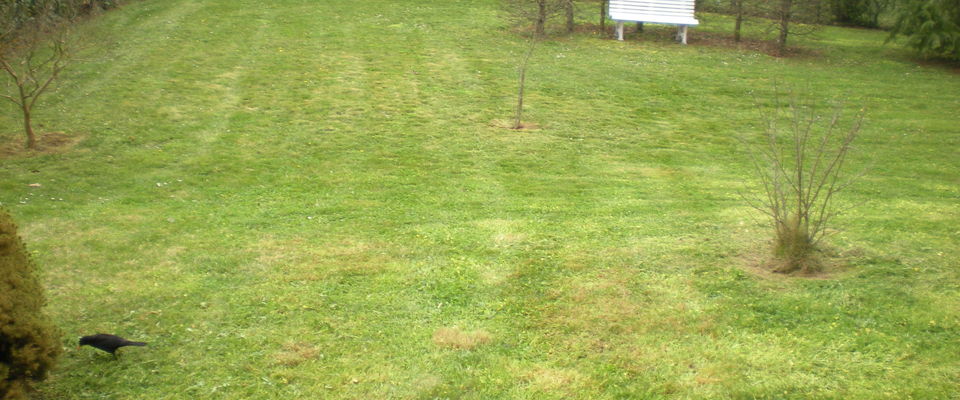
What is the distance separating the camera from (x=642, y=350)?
5.85 metres

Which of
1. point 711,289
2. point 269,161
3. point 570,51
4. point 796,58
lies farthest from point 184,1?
point 711,289

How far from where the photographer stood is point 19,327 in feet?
15.5

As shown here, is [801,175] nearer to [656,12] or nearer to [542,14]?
[542,14]

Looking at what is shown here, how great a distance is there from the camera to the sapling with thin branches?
7.31 m

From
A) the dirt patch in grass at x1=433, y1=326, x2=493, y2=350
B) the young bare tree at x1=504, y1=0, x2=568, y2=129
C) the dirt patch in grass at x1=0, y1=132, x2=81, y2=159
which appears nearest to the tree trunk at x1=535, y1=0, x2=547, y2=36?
the young bare tree at x1=504, y1=0, x2=568, y2=129

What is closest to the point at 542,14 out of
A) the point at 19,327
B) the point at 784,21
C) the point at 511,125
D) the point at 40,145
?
the point at 511,125

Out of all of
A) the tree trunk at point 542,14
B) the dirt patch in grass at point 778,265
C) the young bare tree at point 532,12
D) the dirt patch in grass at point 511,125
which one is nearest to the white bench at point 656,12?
the young bare tree at point 532,12

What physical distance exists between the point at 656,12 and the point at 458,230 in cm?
1378

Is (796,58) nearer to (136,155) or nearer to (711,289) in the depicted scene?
(711,289)

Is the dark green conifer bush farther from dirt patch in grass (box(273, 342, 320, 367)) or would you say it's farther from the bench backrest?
the bench backrest

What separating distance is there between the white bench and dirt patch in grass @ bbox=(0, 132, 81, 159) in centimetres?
1390

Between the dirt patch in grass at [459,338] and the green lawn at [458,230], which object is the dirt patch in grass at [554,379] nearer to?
the green lawn at [458,230]

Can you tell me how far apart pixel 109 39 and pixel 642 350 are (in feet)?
51.1

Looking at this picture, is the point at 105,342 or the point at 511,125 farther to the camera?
the point at 511,125
